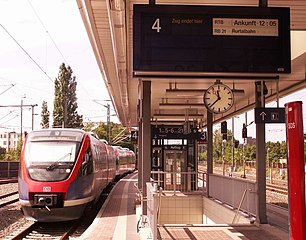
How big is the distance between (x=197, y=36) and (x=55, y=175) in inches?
300

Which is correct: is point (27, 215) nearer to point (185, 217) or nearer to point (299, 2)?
point (185, 217)

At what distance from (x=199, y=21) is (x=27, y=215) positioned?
8492 mm

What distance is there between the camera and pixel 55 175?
13297 mm

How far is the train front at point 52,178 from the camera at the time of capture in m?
13.0

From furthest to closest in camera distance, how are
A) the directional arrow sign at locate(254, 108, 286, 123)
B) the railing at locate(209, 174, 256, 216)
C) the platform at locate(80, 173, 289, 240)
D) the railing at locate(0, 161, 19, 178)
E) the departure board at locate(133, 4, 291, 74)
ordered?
the railing at locate(0, 161, 19, 178), the railing at locate(209, 174, 256, 216), the directional arrow sign at locate(254, 108, 286, 123), the platform at locate(80, 173, 289, 240), the departure board at locate(133, 4, 291, 74)

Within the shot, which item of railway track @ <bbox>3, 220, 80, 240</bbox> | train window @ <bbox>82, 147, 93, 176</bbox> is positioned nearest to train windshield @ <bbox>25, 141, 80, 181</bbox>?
train window @ <bbox>82, 147, 93, 176</bbox>

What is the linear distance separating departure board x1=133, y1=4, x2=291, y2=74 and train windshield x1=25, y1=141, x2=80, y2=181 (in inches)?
278

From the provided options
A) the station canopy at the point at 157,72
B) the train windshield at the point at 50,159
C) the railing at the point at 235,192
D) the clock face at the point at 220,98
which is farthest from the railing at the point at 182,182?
the clock face at the point at 220,98

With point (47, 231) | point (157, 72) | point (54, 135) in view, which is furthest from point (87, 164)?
point (157, 72)

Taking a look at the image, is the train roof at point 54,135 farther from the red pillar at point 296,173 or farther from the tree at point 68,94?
the tree at point 68,94

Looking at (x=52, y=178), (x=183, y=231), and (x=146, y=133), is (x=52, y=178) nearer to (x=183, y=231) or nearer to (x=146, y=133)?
(x=146, y=133)

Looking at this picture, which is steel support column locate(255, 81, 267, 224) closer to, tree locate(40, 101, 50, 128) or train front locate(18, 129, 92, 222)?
train front locate(18, 129, 92, 222)

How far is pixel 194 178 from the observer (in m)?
22.0

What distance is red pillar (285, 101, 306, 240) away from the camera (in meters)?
3.47
